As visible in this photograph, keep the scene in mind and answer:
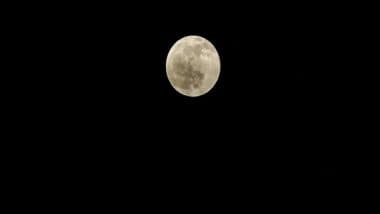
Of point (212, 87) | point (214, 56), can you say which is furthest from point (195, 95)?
point (214, 56)

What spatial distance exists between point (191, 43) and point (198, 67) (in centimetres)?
36

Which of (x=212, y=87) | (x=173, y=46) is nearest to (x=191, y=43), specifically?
(x=173, y=46)

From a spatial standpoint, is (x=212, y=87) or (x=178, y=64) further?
(x=212, y=87)

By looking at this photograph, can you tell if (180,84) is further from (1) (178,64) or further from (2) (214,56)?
(2) (214,56)

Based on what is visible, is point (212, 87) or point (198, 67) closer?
point (198, 67)

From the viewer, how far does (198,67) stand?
4.59 m

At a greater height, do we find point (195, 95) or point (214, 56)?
point (214, 56)

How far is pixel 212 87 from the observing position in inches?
195

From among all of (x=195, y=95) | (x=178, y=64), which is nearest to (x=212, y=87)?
(x=195, y=95)

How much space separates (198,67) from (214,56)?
1.07 ft

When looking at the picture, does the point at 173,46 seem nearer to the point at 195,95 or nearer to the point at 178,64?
the point at 178,64

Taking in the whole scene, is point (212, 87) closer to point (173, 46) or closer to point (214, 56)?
point (214, 56)

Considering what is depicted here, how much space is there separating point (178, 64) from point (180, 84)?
0.89ft

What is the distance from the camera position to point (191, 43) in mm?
4695
